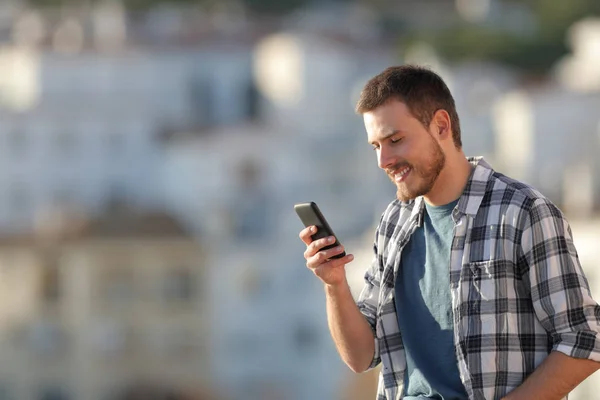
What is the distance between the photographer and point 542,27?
66812 mm

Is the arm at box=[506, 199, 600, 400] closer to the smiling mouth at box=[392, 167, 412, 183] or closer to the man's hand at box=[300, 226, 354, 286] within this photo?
the smiling mouth at box=[392, 167, 412, 183]

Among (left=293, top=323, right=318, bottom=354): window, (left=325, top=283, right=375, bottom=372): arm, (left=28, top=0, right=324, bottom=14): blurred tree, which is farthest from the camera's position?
(left=28, top=0, right=324, bottom=14): blurred tree

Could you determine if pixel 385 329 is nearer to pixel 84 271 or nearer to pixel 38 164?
pixel 84 271

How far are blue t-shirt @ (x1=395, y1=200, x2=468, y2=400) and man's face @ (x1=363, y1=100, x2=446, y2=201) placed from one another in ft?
0.32

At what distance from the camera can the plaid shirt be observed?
10.5 feet

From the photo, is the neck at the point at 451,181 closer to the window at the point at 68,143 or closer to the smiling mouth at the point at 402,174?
the smiling mouth at the point at 402,174

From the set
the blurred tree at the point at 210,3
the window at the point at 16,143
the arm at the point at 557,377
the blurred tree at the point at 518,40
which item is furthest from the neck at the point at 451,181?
the blurred tree at the point at 210,3

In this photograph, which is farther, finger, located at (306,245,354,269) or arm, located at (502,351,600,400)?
finger, located at (306,245,354,269)

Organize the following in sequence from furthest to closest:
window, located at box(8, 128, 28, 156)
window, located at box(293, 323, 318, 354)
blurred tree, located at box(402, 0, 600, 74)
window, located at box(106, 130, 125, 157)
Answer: blurred tree, located at box(402, 0, 600, 74)
window, located at box(106, 130, 125, 157)
window, located at box(8, 128, 28, 156)
window, located at box(293, 323, 318, 354)

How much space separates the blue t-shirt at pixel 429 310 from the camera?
335 centimetres

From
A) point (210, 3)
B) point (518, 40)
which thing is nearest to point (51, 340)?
point (518, 40)

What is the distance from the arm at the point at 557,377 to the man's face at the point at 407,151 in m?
0.45

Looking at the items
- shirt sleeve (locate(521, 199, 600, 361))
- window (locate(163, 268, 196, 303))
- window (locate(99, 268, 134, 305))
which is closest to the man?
shirt sleeve (locate(521, 199, 600, 361))

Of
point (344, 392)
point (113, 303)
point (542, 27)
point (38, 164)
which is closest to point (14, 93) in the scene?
point (38, 164)
